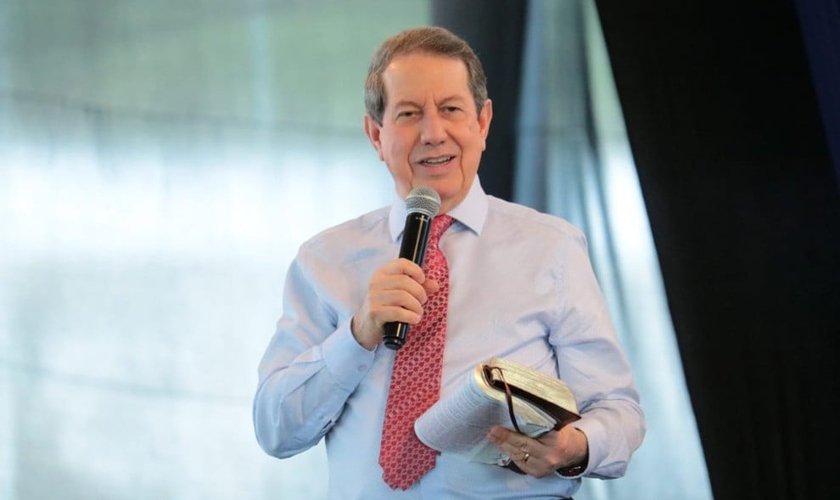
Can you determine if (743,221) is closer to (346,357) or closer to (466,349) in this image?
(466,349)

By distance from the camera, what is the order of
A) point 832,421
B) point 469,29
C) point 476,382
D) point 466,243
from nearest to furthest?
point 476,382 → point 466,243 → point 832,421 → point 469,29

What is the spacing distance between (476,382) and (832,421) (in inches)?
83.5

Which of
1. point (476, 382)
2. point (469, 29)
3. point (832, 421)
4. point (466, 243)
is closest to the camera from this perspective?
point (476, 382)

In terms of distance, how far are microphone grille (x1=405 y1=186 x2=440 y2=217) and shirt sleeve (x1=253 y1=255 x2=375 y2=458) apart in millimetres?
244

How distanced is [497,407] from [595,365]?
0.46 meters

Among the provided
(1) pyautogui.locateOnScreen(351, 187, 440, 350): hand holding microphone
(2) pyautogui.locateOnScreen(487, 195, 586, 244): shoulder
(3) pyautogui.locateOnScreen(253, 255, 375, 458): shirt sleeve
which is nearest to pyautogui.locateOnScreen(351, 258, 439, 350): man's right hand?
(1) pyautogui.locateOnScreen(351, 187, 440, 350): hand holding microphone

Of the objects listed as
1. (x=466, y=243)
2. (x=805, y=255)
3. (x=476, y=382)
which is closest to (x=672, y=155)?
(x=805, y=255)

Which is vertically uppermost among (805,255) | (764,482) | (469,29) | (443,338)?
(469,29)

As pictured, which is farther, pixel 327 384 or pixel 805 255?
pixel 805 255

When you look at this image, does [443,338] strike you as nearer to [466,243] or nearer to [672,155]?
[466,243]

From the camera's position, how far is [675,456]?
3188 millimetres

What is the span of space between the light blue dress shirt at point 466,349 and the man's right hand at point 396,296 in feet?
0.46

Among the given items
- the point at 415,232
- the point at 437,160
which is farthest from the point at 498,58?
the point at 415,232

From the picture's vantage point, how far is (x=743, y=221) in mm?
3201
